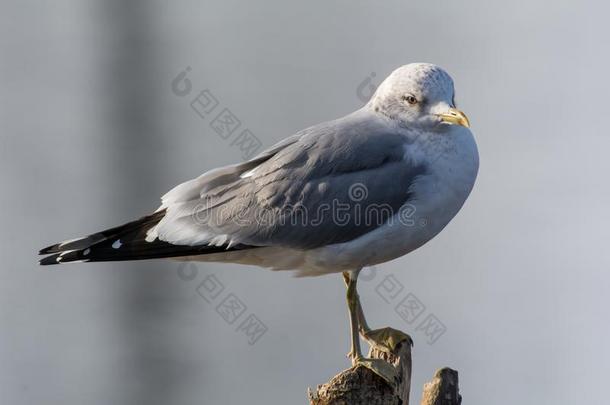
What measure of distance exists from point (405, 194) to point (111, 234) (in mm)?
963

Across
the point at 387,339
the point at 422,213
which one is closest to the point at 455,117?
the point at 422,213

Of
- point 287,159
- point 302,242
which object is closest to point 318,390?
point 302,242

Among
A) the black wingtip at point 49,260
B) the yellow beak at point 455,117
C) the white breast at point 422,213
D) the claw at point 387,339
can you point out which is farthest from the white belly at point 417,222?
the black wingtip at point 49,260

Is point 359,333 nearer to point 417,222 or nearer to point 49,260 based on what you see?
point 417,222

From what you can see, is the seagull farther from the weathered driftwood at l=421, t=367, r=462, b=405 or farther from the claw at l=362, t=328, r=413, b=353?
the weathered driftwood at l=421, t=367, r=462, b=405

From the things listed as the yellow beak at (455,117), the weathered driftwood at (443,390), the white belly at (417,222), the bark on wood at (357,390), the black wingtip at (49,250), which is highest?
the yellow beak at (455,117)

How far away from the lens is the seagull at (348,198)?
10.2 ft

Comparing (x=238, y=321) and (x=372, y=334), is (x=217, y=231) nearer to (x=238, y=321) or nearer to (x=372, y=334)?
(x=372, y=334)

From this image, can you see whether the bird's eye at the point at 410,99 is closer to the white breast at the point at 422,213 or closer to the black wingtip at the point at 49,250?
the white breast at the point at 422,213

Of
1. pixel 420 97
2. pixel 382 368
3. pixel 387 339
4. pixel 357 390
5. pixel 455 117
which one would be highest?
pixel 420 97

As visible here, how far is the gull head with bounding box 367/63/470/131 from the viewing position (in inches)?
124

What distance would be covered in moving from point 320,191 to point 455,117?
0.47m

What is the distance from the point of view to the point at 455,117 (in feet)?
9.96

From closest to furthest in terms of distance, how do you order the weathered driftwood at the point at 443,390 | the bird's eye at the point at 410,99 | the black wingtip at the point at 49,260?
1. the weathered driftwood at the point at 443,390
2. the bird's eye at the point at 410,99
3. the black wingtip at the point at 49,260
